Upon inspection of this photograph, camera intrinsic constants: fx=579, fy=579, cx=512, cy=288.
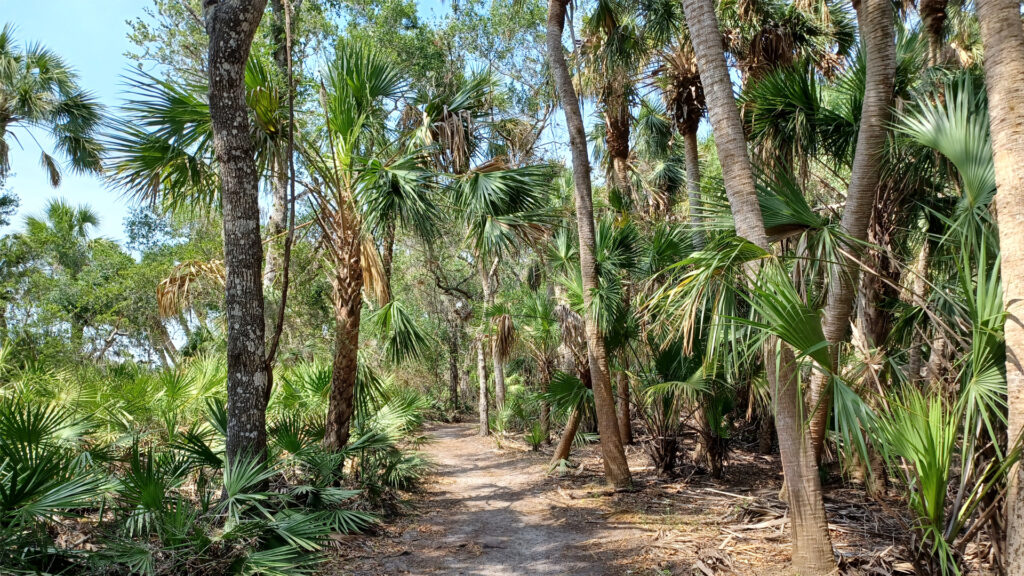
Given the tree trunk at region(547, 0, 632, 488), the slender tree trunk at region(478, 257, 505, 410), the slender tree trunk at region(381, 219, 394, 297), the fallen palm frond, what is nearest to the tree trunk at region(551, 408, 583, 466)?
the tree trunk at region(547, 0, 632, 488)

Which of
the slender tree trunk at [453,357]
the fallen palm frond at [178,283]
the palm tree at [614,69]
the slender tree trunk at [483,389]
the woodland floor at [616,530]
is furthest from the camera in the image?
the slender tree trunk at [453,357]

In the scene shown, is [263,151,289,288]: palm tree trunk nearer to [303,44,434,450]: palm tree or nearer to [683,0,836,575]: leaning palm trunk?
[303,44,434,450]: palm tree

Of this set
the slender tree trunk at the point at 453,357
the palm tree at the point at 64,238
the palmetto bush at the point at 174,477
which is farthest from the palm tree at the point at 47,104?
the slender tree trunk at the point at 453,357

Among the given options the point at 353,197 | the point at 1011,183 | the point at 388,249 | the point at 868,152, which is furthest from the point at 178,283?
the point at 1011,183

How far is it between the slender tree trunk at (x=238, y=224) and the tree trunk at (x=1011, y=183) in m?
5.54

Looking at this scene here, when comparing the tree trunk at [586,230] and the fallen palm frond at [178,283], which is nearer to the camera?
the tree trunk at [586,230]

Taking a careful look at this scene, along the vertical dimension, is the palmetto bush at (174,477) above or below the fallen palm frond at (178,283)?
below

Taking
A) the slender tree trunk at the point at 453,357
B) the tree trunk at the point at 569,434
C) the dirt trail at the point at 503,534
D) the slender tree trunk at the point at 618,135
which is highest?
the slender tree trunk at the point at 618,135

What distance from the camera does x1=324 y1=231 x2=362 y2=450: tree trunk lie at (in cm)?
730

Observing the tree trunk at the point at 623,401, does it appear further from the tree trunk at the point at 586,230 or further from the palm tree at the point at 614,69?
the palm tree at the point at 614,69

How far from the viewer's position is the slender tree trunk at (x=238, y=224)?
5.32 m

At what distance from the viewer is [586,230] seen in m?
8.18

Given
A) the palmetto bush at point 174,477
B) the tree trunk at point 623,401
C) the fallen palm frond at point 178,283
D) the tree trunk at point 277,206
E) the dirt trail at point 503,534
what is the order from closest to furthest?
the palmetto bush at point 174,477 → the dirt trail at point 503,534 → the tree trunk at point 277,206 → the fallen palm frond at point 178,283 → the tree trunk at point 623,401

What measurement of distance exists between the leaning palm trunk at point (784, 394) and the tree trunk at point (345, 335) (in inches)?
178
